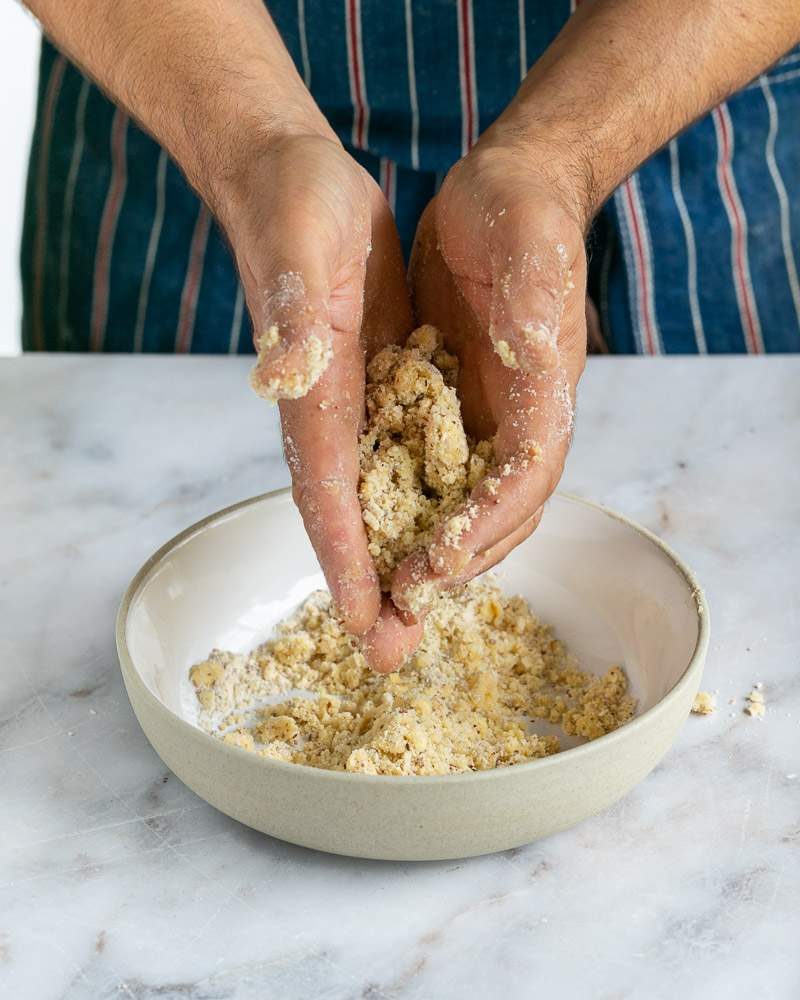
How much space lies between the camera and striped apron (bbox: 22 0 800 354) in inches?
49.1

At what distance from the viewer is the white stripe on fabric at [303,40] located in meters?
1.24

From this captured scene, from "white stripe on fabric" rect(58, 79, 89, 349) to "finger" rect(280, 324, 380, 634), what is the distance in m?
0.77

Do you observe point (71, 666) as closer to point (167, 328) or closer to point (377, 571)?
point (377, 571)

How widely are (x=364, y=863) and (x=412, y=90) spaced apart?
83cm

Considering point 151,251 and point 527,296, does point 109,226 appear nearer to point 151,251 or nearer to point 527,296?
point 151,251

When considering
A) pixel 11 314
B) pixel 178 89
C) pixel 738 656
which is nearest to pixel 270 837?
pixel 738 656

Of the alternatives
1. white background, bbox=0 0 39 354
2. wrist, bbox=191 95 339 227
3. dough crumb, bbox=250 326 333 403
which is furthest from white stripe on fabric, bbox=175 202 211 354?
white background, bbox=0 0 39 354

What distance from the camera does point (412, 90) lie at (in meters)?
1.26

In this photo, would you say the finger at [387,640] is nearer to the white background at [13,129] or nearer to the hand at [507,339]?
the hand at [507,339]

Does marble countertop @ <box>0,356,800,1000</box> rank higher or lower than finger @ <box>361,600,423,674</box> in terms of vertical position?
lower

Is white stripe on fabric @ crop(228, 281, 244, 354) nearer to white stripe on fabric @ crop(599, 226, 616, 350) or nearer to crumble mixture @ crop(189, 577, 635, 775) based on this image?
white stripe on fabric @ crop(599, 226, 616, 350)

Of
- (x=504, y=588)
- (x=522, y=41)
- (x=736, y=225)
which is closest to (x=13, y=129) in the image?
(x=522, y=41)

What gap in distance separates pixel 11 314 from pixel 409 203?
184cm

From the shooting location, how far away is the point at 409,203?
132 cm
